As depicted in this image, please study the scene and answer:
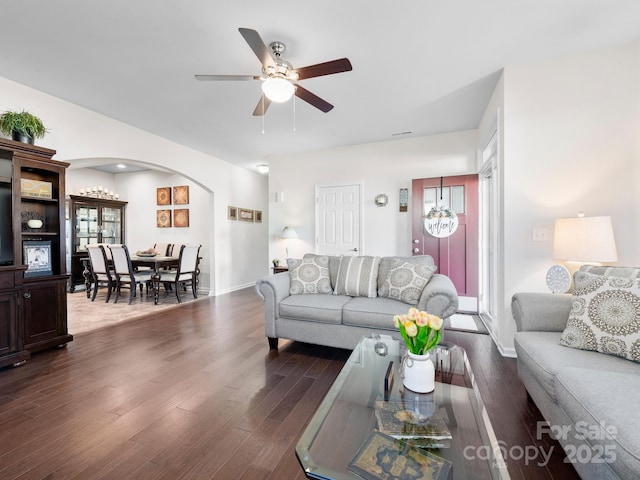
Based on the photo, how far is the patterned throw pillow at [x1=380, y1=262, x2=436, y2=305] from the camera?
266 cm

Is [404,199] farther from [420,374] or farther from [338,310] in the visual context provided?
[420,374]

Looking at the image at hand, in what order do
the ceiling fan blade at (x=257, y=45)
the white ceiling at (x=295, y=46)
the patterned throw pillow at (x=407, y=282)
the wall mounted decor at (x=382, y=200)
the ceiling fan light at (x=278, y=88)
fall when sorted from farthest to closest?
the wall mounted decor at (x=382, y=200) → the patterned throw pillow at (x=407, y=282) → the ceiling fan light at (x=278, y=88) → the white ceiling at (x=295, y=46) → the ceiling fan blade at (x=257, y=45)

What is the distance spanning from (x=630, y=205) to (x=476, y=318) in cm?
208

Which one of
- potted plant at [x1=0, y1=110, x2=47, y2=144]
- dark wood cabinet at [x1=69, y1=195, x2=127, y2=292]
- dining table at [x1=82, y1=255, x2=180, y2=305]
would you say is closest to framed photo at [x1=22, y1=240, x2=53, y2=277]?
potted plant at [x1=0, y1=110, x2=47, y2=144]

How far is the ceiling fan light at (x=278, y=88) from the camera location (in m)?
2.15

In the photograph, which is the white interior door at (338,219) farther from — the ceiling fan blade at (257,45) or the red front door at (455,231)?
the ceiling fan blade at (257,45)

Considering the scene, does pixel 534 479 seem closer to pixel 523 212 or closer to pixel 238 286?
pixel 523 212

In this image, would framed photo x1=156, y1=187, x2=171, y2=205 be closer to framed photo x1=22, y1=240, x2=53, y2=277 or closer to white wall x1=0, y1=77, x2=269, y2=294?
white wall x1=0, y1=77, x2=269, y2=294

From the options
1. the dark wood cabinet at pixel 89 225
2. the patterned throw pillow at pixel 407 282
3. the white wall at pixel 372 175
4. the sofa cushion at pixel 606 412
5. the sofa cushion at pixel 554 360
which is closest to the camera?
the sofa cushion at pixel 606 412

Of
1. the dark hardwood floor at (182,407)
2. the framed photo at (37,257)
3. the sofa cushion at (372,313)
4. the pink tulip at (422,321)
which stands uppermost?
the framed photo at (37,257)

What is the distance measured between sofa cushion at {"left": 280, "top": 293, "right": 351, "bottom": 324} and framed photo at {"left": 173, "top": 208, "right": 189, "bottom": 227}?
15.1 ft

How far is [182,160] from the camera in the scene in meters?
4.85

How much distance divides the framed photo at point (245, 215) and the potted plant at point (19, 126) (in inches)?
149

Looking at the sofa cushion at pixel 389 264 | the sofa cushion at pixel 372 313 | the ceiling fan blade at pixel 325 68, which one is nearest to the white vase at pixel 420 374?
Result: the sofa cushion at pixel 372 313
